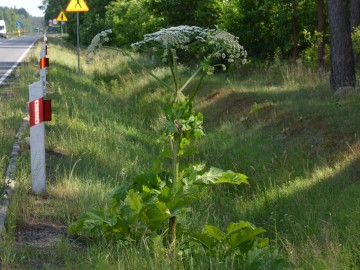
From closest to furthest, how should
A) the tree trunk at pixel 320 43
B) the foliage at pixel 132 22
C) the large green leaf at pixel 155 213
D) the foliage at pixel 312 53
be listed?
the large green leaf at pixel 155 213
the tree trunk at pixel 320 43
the foliage at pixel 312 53
the foliage at pixel 132 22

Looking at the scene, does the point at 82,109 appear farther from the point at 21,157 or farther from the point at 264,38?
the point at 264,38

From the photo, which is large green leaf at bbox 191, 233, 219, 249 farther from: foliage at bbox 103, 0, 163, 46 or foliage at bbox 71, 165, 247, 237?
foliage at bbox 103, 0, 163, 46

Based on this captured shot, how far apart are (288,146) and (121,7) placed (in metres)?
33.0

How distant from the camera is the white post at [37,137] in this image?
7.63 m

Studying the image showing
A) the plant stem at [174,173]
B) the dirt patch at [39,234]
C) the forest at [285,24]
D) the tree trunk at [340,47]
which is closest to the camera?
the plant stem at [174,173]

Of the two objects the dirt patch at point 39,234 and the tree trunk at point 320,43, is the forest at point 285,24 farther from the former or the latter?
the dirt patch at point 39,234

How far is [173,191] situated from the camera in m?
5.67

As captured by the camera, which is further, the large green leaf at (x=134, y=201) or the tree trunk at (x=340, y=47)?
the tree trunk at (x=340, y=47)

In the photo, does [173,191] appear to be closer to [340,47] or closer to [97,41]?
[97,41]

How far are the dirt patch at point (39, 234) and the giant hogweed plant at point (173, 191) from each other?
0.96 ft

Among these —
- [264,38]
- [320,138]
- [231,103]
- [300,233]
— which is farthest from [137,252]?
[264,38]

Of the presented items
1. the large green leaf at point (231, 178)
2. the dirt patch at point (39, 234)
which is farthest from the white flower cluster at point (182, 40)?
the dirt patch at point (39, 234)

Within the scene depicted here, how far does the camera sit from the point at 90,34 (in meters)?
51.0

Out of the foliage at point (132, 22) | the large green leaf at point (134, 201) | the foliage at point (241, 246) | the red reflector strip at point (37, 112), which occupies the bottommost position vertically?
the foliage at point (241, 246)
